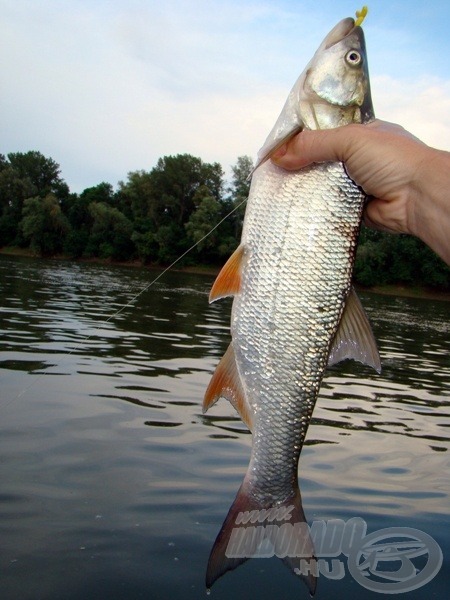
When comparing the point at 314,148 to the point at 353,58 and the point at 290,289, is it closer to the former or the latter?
the point at 353,58

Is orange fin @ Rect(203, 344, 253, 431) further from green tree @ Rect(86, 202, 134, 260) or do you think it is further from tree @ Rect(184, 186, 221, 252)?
green tree @ Rect(86, 202, 134, 260)

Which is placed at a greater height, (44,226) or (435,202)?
(44,226)

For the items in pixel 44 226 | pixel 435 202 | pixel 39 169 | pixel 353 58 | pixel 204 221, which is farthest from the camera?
pixel 39 169

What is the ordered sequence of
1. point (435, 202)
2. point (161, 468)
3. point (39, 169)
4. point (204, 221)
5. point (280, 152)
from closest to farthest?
point (435, 202)
point (280, 152)
point (161, 468)
point (204, 221)
point (39, 169)

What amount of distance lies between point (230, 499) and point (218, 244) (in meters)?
62.9

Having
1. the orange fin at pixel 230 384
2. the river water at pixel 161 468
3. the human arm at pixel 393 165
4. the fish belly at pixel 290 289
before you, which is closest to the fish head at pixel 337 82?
the human arm at pixel 393 165

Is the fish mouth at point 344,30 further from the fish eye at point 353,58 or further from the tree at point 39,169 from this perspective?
the tree at point 39,169

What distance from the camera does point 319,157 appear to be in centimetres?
319

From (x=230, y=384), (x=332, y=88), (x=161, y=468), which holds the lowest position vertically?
(x=161, y=468)

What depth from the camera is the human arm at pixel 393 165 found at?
295 centimetres

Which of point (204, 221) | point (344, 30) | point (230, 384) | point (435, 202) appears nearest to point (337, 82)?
point (344, 30)

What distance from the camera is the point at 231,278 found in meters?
3.33

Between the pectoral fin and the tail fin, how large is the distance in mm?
792

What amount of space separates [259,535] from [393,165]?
1.97 metres
